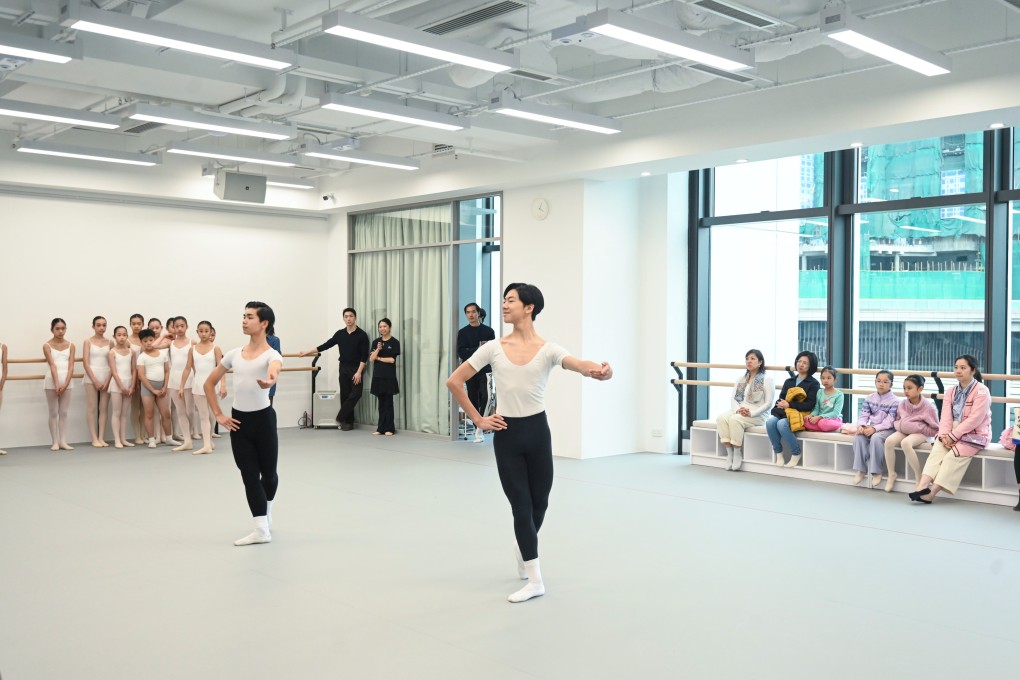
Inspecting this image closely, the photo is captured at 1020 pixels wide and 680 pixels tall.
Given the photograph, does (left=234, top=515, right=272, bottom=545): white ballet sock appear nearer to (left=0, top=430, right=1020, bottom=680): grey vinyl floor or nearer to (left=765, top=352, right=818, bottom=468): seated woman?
(left=0, top=430, right=1020, bottom=680): grey vinyl floor

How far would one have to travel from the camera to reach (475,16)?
19.9 ft

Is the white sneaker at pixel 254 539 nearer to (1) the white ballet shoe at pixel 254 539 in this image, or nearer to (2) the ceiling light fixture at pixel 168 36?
(1) the white ballet shoe at pixel 254 539

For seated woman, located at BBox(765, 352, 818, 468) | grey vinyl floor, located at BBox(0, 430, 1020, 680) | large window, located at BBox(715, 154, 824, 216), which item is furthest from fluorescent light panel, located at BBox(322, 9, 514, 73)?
seated woman, located at BBox(765, 352, 818, 468)

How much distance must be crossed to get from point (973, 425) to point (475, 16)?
460cm

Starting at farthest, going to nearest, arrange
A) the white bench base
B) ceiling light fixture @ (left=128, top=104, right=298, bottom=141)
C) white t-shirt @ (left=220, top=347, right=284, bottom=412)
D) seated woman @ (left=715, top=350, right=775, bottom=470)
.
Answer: seated woman @ (left=715, top=350, right=775, bottom=470)
ceiling light fixture @ (left=128, top=104, right=298, bottom=141)
the white bench base
white t-shirt @ (left=220, top=347, right=284, bottom=412)

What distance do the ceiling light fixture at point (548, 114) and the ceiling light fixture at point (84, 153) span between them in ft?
14.1

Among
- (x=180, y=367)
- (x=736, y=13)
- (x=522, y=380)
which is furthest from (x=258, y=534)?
(x=180, y=367)

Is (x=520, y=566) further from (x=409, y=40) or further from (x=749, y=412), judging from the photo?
(x=749, y=412)

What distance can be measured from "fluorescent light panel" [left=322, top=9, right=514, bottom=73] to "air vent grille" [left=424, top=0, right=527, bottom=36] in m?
0.24

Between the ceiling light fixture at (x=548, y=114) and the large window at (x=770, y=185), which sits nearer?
the ceiling light fixture at (x=548, y=114)

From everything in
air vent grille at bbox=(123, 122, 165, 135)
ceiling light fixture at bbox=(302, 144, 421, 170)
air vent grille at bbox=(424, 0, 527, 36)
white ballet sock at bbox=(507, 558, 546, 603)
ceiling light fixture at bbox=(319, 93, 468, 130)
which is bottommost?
white ballet sock at bbox=(507, 558, 546, 603)

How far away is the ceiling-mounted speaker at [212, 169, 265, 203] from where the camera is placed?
10.8 metres

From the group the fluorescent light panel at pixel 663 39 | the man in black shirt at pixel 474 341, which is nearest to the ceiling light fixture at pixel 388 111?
the fluorescent light panel at pixel 663 39

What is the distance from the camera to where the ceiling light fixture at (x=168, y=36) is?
17.4 ft
